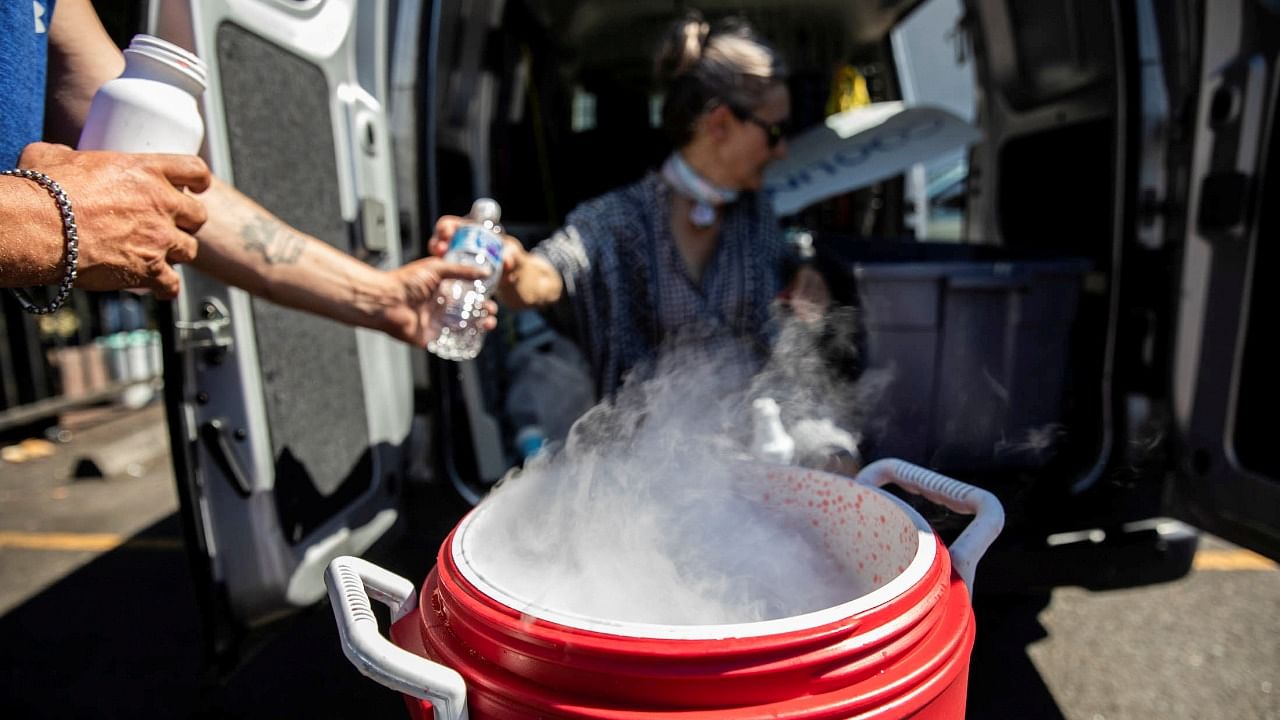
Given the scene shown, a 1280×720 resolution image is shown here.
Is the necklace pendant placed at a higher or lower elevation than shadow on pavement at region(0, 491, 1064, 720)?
higher

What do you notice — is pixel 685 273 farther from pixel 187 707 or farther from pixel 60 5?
pixel 187 707

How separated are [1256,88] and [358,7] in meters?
2.26

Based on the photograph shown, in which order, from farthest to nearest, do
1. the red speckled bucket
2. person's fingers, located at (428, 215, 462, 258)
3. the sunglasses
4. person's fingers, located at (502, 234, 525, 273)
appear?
the sunglasses
person's fingers, located at (502, 234, 525, 273)
person's fingers, located at (428, 215, 462, 258)
the red speckled bucket

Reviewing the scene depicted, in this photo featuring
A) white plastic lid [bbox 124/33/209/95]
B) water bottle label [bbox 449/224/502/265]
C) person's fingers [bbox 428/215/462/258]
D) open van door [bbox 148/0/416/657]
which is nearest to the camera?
white plastic lid [bbox 124/33/209/95]

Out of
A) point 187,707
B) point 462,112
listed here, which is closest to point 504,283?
point 462,112

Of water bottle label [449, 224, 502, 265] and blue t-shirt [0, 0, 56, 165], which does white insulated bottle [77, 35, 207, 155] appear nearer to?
blue t-shirt [0, 0, 56, 165]

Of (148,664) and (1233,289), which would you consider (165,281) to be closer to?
(148,664)

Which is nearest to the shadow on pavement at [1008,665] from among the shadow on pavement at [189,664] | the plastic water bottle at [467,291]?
the shadow on pavement at [189,664]

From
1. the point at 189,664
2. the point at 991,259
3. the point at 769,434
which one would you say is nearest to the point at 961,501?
the point at 769,434

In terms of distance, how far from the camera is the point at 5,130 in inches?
46.7

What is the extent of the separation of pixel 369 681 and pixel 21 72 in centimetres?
179

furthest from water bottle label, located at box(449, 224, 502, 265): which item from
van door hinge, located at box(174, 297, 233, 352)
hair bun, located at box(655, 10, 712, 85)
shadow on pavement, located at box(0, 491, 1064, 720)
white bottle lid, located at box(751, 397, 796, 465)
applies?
hair bun, located at box(655, 10, 712, 85)

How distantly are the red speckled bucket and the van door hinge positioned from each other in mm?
824

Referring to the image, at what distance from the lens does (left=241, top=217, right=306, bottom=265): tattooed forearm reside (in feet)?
5.06
